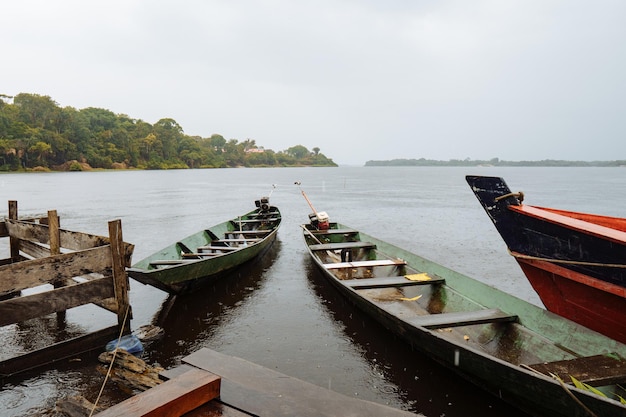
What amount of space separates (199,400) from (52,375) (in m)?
5.35

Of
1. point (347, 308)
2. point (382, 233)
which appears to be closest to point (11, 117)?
point (382, 233)

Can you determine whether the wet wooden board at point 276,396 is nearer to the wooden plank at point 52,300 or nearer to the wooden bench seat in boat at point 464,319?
the wooden bench seat in boat at point 464,319

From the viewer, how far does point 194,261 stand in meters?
8.91

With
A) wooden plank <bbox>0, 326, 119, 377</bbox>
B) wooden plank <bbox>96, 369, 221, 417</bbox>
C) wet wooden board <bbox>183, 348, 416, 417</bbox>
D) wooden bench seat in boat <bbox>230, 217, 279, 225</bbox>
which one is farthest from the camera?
wooden bench seat in boat <bbox>230, 217, 279, 225</bbox>

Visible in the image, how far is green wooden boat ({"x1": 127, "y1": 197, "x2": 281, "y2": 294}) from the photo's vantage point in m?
8.14

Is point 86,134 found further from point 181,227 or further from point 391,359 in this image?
point 391,359

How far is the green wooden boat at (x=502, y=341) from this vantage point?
14.0ft

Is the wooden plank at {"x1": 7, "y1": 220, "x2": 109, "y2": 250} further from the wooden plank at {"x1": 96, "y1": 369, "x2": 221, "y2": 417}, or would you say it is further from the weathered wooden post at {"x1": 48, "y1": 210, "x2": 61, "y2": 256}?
the wooden plank at {"x1": 96, "y1": 369, "x2": 221, "y2": 417}

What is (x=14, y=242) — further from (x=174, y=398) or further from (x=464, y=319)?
(x=464, y=319)

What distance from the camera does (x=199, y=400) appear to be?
250cm

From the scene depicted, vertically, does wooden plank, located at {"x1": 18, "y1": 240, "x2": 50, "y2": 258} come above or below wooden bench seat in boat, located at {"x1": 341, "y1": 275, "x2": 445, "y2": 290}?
above

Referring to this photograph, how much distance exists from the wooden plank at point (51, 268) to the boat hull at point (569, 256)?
7.59 meters

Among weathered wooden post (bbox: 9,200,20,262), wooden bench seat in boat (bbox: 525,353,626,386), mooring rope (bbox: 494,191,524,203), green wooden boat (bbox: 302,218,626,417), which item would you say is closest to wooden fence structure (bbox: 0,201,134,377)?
weathered wooden post (bbox: 9,200,20,262)

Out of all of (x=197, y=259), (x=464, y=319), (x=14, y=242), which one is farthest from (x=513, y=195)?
(x=14, y=242)
